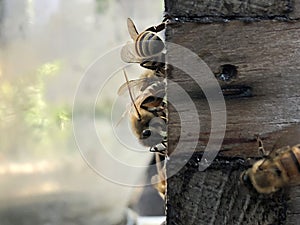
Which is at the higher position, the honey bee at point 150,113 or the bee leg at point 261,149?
the bee leg at point 261,149

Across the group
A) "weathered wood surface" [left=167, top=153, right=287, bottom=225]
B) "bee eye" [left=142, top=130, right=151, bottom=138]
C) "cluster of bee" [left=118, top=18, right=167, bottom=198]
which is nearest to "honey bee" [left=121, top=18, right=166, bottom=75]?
"cluster of bee" [left=118, top=18, right=167, bottom=198]

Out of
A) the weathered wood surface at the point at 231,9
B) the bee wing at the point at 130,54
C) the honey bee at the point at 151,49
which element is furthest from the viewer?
the bee wing at the point at 130,54

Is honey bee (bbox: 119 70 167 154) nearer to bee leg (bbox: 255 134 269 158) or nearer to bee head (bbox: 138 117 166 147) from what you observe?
bee head (bbox: 138 117 166 147)

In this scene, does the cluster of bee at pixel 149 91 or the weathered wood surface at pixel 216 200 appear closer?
the weathered wood surface at pixel 216 200

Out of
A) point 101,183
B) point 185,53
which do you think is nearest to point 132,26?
point 185,53

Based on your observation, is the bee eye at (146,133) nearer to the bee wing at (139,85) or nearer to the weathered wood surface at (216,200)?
the bee wing at (139,85)

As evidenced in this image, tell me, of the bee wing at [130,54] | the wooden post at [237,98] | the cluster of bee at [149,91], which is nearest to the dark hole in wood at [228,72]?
the wooden post at [237,98]

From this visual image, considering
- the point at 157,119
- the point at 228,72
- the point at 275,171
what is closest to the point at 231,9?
the point at 228,72

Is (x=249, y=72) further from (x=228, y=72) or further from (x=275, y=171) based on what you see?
(x=275, y=171)
